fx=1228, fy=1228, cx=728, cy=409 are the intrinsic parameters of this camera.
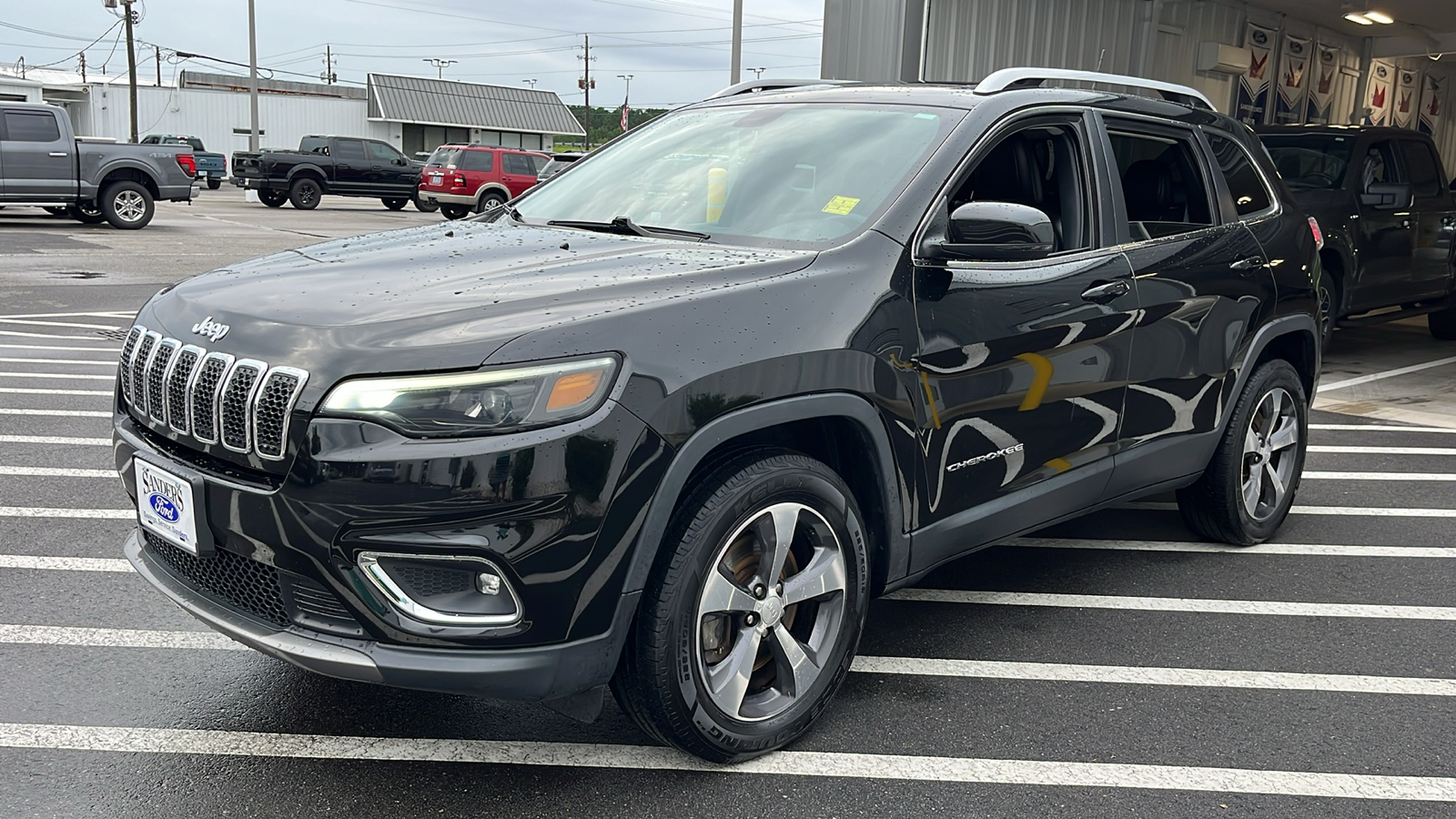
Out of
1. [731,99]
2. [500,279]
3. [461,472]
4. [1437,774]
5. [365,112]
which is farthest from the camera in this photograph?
[365,112]

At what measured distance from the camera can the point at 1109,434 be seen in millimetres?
4031

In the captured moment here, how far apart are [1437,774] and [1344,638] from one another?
99 centimetres

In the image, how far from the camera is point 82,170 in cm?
1981

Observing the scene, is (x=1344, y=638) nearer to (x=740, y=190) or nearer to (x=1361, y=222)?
(x=740, y=190)

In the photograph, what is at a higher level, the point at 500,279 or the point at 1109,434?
the point at 500,279

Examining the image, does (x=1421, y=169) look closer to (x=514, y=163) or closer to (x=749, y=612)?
(x=749, y=612)

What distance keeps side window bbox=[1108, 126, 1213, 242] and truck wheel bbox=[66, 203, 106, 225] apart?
19.9 metres

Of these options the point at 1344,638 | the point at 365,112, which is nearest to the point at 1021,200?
the point at 1344,638

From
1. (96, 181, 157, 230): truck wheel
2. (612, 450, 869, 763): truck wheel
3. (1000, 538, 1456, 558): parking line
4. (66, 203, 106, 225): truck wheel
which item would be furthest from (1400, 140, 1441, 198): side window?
(66, 203, 106, 225): truck wheel

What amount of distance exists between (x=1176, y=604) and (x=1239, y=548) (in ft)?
2.81

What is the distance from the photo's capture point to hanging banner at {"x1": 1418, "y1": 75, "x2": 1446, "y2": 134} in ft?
79.5

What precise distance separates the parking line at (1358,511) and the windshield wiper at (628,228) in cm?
304

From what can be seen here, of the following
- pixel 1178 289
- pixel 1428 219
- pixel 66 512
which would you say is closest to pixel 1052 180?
pixel 1178 289

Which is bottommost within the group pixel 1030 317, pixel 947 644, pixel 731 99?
pixel 947 644
